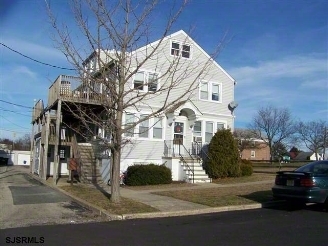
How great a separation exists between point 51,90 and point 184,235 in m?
16.5

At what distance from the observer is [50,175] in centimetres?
2555

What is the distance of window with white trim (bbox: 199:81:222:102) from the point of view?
25.0 m

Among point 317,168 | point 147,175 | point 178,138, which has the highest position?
point 178,138

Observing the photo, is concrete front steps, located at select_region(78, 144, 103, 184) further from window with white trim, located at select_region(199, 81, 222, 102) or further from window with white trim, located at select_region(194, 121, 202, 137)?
window with white trim, located at select_region(199, 81, 222, 102)

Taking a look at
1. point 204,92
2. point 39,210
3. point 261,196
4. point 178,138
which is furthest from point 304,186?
point 204,92

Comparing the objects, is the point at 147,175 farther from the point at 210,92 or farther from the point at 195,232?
the point at 195,232

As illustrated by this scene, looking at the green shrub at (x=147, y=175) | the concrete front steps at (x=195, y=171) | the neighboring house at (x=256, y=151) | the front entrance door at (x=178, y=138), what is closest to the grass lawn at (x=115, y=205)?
the green shrub at (x=147, y=175)

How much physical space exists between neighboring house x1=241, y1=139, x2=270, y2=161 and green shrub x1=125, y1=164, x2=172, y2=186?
2207 inches

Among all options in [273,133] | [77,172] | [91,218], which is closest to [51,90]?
[77,172]

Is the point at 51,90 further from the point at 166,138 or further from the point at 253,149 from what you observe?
the point at 253,149

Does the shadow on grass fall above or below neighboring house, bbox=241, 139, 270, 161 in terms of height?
below

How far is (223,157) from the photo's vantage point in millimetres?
22047

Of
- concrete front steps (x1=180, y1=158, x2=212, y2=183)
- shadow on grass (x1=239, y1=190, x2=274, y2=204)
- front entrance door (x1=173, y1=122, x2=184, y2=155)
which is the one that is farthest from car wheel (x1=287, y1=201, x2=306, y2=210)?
front entrance door (x1=173, y1=122, x2=184, y2=155)

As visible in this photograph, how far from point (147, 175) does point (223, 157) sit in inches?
194
